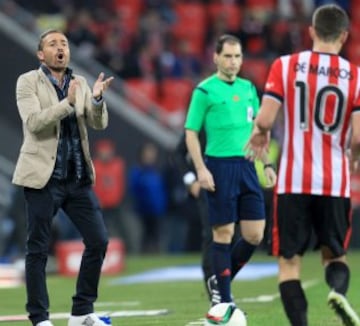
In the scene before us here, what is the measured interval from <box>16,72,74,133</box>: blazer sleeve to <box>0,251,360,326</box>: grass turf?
1.93m

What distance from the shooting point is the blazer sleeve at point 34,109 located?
985 cm

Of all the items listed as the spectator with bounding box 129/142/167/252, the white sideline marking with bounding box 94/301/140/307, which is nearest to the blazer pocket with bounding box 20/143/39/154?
the white sideline marking with bounding box 94/301/140/307

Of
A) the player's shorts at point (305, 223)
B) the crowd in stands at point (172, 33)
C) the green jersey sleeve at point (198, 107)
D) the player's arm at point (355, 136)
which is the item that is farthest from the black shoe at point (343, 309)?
the crowd in stands at point (172, 33)

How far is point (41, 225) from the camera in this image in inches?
395

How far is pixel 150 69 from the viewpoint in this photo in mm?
25750

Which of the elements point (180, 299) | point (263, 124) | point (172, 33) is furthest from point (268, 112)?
point (172, 33)

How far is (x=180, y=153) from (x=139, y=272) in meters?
6.77

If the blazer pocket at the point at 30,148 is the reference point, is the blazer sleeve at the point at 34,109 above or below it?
above

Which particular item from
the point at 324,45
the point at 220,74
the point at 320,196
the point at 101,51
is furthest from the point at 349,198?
the point at 101,51

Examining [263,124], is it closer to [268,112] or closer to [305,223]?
[268,112]

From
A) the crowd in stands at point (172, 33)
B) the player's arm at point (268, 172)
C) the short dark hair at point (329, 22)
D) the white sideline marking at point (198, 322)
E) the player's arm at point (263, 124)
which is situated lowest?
the white sideline marking at point (198, 322)

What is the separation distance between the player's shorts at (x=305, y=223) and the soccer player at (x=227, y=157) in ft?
7.42

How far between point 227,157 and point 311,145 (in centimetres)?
258

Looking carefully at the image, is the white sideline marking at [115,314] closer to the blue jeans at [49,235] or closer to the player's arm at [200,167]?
the player's arm at [200,167]
